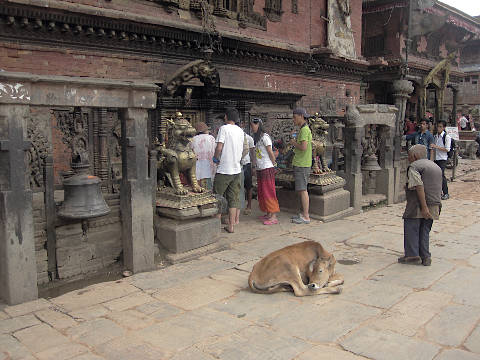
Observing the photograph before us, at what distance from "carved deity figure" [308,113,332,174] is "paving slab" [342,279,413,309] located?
359 centimetres

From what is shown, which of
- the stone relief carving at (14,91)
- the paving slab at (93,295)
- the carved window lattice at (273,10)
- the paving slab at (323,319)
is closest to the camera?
the paving slab at (323,319)

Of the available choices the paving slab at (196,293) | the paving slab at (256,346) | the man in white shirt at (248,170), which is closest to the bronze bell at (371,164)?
the man in white shirt at (248,170)

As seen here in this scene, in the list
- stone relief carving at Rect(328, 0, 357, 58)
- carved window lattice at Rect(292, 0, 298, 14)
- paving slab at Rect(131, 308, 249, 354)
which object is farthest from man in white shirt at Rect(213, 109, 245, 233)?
stone relief carving at Rect(328, 0, 357, 58)

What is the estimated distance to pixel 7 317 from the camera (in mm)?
3934

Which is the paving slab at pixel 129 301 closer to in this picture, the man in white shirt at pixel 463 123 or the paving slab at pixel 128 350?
the paving slab at pixel 128 350

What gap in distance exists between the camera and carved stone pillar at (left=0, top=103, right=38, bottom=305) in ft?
13.6

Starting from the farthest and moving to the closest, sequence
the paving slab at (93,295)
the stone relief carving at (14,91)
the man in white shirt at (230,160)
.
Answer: the man in white shirt at (230,160), the paving slab at (93,295), the stone relief carving at (14,91)

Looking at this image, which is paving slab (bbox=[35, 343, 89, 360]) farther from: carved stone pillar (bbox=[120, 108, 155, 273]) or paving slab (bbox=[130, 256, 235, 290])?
carved stone pillar (bbox=[120, 108, 155, 273])

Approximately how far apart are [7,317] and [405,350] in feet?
11.0

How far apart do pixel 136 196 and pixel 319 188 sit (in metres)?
3.80

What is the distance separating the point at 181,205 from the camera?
18.4 feet

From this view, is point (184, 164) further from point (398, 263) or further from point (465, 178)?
point (465, 178)

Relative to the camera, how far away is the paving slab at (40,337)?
3410 mm

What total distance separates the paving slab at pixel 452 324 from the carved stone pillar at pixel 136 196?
310 cm
